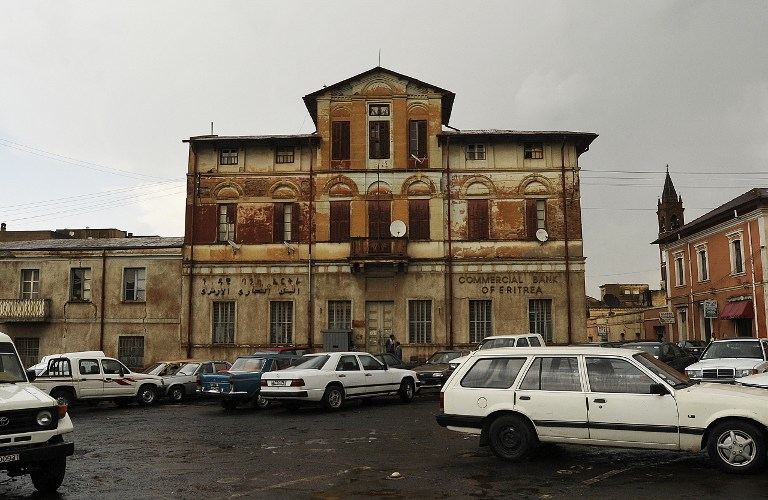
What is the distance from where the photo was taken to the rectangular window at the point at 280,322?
31.2 m

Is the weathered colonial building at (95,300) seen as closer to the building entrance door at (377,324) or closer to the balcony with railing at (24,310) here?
the balcony with railing at (24,310)

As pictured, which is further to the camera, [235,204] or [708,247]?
[708,247]

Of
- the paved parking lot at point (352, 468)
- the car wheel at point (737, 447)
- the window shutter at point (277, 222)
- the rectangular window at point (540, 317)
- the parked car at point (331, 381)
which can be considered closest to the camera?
the paved parking lot at point (352, 468)

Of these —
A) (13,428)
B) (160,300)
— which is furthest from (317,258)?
(13,428)

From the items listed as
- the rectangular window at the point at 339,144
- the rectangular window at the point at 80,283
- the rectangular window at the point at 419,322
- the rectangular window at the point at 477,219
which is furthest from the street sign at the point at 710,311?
the rectangular window at the point at 80,283

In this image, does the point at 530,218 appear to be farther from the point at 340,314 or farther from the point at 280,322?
the point at 280,322

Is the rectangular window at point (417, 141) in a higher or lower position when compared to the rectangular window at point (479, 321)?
higher

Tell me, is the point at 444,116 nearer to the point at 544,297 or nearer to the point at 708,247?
the point at 544,297

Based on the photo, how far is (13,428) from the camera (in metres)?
8.11

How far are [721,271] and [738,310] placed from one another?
10.9ft

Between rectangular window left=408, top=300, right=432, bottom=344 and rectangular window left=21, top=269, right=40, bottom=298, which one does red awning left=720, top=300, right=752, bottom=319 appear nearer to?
rectangular window left=408, top=300, right=432, bottom=344

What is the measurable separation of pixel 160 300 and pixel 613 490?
90.9ft

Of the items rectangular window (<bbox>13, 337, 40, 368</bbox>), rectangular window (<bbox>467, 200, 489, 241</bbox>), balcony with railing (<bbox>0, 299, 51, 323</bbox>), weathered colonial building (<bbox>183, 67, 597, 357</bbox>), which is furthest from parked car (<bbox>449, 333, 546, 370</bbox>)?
rectangular window (<bbox>13, 337, 40, 368</bbox>)

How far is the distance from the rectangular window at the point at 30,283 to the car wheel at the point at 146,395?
45.5 ft
